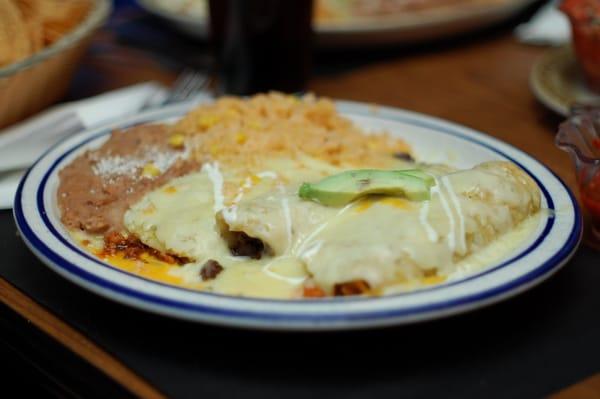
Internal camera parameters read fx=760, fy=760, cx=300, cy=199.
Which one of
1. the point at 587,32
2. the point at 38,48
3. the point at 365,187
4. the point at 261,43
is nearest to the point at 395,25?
the point at 261,43

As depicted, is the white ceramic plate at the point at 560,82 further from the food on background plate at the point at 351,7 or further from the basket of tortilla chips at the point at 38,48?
the basket of tortilla chips at the point at 38,48

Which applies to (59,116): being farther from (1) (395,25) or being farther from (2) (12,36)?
(1) (395,25)

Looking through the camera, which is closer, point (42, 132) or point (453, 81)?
point (42, 132)

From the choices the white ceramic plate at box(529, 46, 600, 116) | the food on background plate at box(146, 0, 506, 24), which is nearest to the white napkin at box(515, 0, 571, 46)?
the food on background plate at box(146, 0, 506, 24)

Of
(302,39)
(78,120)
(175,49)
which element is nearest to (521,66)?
(302,39)

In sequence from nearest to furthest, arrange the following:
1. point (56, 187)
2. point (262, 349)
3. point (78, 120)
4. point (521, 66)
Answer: point (262, 349), point (56, 187), point (78, 120), point (521, 66)

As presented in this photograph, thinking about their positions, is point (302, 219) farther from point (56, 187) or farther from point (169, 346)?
point (56, 187)
